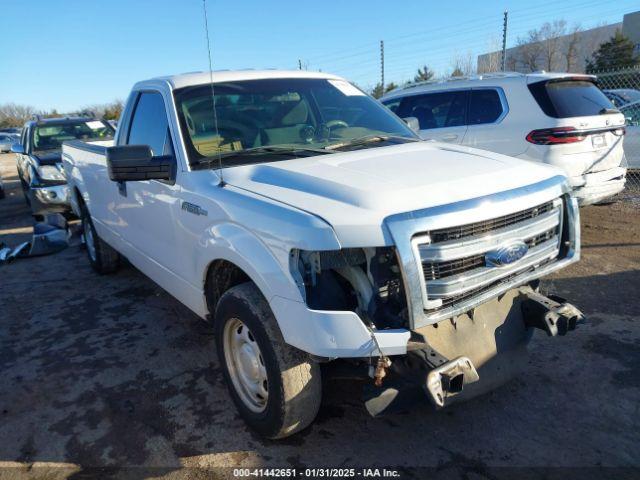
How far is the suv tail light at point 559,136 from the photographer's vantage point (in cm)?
588

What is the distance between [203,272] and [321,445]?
127 centimetres

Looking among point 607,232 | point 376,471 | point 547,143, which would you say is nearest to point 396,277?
point 376,471

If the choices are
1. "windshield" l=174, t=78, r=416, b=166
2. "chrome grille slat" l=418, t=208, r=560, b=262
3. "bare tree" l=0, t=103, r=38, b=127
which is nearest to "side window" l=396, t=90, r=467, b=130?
"windshield" l=174, t=78, r=416, b=166

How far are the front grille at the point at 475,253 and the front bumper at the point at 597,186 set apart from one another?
352 centimetres

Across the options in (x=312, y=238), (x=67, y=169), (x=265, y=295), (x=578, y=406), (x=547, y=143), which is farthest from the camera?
(x=67, y=169)

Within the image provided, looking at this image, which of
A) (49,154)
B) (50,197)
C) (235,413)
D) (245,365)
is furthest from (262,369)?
(49,154)

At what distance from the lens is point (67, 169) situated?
6.65 metres

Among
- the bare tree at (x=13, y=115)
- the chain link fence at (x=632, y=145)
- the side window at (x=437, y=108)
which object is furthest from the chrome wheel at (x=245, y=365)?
the bare tree at (x=13, y=115)

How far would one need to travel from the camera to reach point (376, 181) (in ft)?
8.46

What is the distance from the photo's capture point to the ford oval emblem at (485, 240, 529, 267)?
2498 millimetres

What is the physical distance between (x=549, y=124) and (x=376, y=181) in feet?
14.1

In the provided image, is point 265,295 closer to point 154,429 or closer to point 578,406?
point 154,429

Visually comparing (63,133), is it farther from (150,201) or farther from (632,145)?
(632,145)

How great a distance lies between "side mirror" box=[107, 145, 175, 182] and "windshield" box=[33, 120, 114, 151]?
7.87 metres
